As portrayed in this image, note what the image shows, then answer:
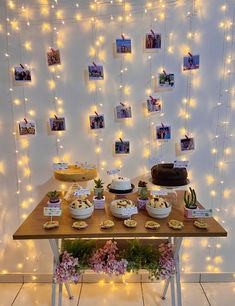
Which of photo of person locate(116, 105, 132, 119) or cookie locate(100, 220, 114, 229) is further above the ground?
photo of person locate(116, 105, 132, 119)

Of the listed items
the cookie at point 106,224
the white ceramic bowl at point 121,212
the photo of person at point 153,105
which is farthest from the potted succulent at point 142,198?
the photo of person at point 153,105

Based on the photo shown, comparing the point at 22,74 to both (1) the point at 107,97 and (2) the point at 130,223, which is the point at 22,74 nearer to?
(1) the point at 107,97

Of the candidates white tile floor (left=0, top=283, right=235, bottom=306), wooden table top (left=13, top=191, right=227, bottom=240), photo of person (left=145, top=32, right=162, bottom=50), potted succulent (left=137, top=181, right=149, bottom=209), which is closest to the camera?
wooden table top (left=13, top=191, right=227, bottom=240)

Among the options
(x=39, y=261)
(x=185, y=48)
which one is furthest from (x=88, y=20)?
(x=39, y=261)

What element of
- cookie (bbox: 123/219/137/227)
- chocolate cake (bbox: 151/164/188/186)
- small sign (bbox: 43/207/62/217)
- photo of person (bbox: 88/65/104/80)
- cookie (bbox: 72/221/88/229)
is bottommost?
cookie (bbox: 123/219/137/227)

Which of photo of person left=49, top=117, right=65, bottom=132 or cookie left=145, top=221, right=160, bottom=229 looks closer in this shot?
cookie left=145, top=221, right=160, bottom=229

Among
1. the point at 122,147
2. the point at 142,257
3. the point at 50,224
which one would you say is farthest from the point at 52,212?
the point at 122,147

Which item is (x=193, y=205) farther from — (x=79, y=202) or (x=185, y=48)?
(x=185, y=48)

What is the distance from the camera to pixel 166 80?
1.87 meters

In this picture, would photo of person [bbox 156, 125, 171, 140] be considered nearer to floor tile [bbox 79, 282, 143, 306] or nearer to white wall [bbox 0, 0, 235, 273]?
white wall [bbox 0, 0, 235, 273]

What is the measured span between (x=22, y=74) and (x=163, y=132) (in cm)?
110

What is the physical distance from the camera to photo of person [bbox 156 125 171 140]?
1.92 metres

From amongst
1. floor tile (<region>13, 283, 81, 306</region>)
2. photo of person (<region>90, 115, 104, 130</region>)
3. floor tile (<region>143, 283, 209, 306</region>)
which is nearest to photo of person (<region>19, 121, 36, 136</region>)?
photo of person (<region>90, 115, 104, 130</region>)

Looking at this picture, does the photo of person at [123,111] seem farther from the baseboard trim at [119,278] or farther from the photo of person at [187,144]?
the baseboard trim at [119,278]
